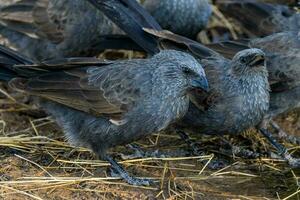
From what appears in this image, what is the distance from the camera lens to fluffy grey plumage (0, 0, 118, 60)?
762 centimetres

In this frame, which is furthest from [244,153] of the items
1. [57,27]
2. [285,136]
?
[57,27]

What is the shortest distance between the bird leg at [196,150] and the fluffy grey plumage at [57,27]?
1459 mm

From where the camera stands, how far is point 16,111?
7375 mm

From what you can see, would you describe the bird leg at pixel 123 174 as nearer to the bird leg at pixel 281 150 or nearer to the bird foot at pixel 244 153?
the bird foot at pixel 244 153

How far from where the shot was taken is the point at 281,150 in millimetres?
6734

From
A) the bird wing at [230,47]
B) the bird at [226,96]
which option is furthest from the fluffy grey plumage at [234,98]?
the bird wing at [230,47]

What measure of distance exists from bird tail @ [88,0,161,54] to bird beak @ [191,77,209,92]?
1.09m

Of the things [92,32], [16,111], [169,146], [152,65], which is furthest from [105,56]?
[152,65]

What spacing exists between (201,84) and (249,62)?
69cm

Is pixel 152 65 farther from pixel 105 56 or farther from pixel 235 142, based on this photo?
pixel 105 56

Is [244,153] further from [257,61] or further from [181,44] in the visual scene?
[181,44]

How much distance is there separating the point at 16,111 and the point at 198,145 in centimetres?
206

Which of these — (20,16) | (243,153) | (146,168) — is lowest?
(243,153)

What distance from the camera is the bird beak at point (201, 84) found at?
5.72 metres
